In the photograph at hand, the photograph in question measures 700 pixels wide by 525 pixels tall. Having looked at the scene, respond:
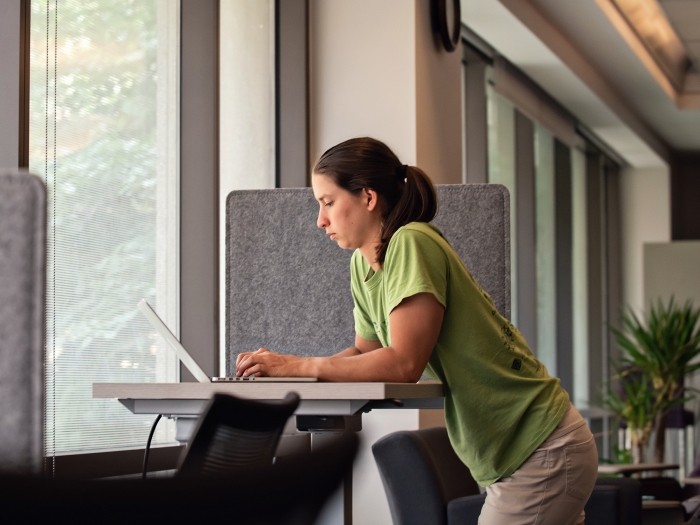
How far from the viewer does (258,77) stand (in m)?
3.13

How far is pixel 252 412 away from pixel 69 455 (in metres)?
1.76

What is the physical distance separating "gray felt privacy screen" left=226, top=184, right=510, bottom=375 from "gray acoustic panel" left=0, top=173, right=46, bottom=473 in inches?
51.5

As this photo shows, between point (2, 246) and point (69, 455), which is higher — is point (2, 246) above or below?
above

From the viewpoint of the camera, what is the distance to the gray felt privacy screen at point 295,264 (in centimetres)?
209

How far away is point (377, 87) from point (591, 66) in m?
2.85

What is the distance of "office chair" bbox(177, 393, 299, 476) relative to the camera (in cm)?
52

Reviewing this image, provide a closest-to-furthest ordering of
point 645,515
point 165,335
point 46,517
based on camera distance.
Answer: point 46,517 < point 165,335 < point 645,515

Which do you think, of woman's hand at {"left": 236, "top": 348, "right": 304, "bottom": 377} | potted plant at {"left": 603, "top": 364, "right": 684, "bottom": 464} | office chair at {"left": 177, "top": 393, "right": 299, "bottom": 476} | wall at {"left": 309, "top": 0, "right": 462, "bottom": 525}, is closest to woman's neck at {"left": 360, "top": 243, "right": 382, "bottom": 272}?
woman's hand at {"left": 236, "top": 348, "right": 304, "bottom": 377}

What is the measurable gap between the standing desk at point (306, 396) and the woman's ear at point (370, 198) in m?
0.36

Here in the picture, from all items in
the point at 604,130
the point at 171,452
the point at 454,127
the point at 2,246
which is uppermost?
the point at 604,130

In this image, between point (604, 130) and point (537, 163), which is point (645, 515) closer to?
point (537, 163)

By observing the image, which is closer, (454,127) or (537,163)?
(454,127)

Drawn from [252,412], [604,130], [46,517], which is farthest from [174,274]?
[604,130]

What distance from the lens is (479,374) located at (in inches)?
55.6
